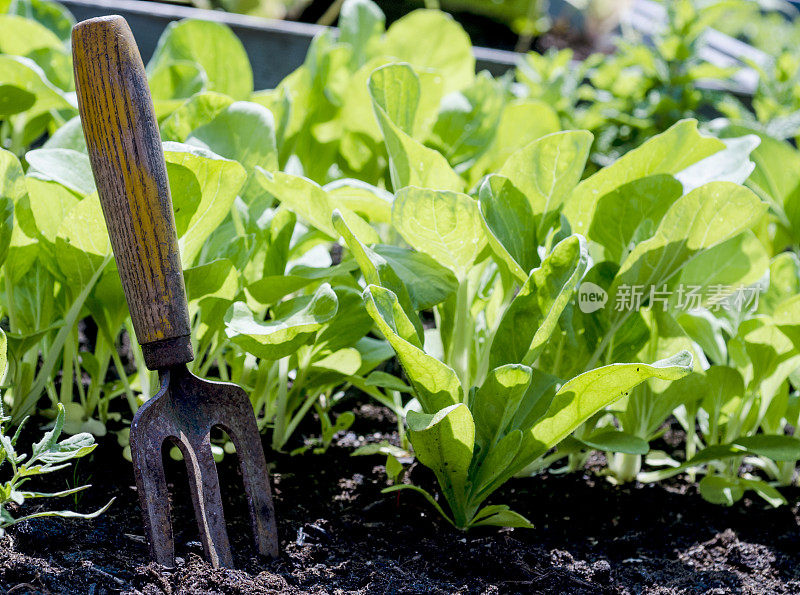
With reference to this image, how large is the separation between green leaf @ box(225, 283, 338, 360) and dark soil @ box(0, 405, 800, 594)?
20 centimetres

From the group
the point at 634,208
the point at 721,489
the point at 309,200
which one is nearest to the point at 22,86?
the point at 309,200

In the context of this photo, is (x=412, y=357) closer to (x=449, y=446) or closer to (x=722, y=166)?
(x=449, y=446)

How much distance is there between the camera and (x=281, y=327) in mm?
716

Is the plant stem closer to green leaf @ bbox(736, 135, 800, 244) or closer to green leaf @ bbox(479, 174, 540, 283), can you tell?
green leaf @ bbox(479, 174, 540, 283)

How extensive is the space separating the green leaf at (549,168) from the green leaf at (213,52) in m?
0.52

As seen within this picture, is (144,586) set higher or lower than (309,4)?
lower

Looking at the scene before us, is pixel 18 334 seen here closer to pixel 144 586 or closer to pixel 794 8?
pixel 144 586

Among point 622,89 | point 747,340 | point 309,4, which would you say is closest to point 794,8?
point 309,4

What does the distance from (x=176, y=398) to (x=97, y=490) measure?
157 mm

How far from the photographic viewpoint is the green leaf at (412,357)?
2.22 ft

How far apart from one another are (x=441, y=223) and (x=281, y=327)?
0.20m

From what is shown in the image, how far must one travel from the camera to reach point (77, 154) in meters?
0.83

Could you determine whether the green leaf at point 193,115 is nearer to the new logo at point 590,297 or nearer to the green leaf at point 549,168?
the green leaf at point 549,168

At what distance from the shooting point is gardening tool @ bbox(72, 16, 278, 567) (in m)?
0.66
